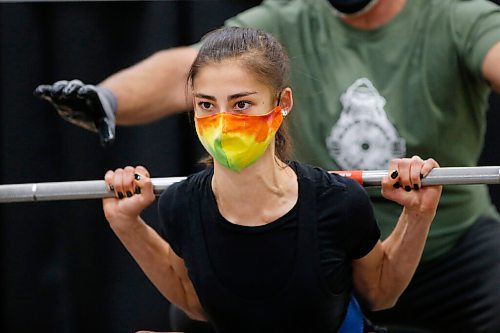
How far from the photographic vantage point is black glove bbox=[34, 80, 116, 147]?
1515mm

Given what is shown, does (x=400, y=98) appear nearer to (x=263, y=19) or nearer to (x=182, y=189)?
(x=263, y=19)

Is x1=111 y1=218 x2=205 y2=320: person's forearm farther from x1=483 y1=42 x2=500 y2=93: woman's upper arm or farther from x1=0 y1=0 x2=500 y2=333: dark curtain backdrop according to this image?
x1=0 y1=0 x2=500 y2=333: dark curtain backdrop

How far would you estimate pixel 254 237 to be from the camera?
1.32 m

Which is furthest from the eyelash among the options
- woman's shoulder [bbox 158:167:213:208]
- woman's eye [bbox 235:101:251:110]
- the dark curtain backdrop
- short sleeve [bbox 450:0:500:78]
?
the dark curtain backdrop

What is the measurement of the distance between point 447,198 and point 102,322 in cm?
87

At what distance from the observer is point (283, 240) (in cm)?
132

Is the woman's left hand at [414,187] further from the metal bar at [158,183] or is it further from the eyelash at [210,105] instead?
the eyelash at [210,105]

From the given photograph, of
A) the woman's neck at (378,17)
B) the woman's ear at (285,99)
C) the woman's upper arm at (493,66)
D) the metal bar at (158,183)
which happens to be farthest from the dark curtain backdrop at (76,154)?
the woman's ear at (285,99)

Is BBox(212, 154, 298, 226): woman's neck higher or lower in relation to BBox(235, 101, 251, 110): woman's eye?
lower

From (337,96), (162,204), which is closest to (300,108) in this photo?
(337,96)

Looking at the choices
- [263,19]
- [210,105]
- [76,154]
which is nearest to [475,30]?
[263,19]

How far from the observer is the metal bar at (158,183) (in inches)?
52.9

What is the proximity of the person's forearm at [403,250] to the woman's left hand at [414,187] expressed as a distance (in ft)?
0.05

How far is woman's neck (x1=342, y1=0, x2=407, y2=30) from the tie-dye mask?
49 centimetres
